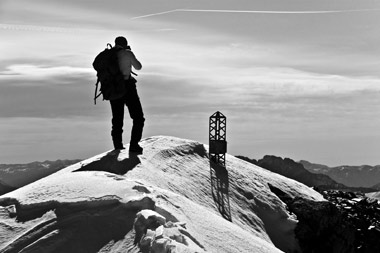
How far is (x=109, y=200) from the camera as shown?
14000 mm

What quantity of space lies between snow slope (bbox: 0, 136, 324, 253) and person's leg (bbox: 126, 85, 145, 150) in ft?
2.11

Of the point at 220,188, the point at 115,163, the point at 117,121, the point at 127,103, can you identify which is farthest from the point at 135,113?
the point at 220,188

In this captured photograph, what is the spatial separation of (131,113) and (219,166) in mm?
4223

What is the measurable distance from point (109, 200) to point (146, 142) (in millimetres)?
8934

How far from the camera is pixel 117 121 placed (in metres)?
20.6

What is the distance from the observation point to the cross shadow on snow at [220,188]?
19.0 meters

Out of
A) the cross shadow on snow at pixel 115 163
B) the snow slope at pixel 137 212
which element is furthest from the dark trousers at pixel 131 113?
the cross shadow on snow at pixel 115 163

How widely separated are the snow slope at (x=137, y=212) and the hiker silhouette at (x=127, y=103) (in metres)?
0.64

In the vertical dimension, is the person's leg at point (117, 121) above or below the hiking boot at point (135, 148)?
above

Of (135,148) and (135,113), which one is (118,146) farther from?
(135,113)

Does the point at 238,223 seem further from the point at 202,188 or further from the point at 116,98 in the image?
the point at 116,98

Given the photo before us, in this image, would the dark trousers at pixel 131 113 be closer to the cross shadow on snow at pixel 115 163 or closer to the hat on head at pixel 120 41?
the cross shadow on snow at pixel 115 163

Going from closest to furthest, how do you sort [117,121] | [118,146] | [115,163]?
[115,163] < [117,121] < [118,146]

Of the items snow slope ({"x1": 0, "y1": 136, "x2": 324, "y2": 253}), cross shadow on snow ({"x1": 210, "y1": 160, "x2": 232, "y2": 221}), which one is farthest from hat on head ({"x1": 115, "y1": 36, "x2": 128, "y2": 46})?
cross shadow on snow ({"x1": 210, "y1": 160, "x2": 232, "y2": 221})
